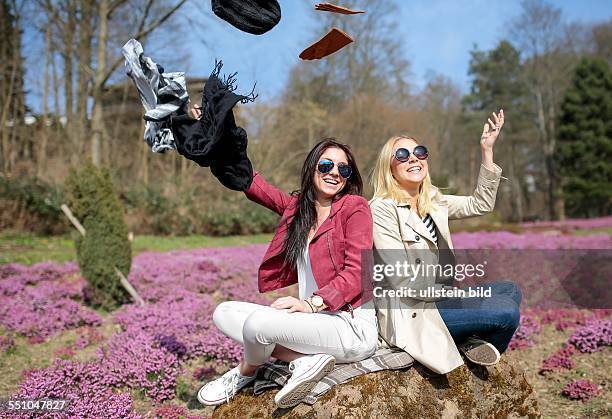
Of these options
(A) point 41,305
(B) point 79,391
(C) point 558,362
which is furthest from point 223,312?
(A) point 41,305

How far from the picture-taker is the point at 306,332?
107 inches

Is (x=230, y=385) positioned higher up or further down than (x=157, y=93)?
further down

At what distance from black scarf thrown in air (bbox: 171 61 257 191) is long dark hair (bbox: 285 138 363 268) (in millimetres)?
390

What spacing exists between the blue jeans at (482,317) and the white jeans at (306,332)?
1.63ft

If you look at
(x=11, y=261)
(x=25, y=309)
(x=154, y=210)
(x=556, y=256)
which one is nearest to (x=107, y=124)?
(x=154, y=210)

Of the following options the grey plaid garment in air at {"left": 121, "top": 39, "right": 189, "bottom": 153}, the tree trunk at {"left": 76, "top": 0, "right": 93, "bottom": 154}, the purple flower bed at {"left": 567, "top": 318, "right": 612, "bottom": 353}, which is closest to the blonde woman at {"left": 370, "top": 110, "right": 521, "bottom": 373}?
the grey plaid garment in air at {"left": 121, "top": 39, "right": 189, "bottom": 153}

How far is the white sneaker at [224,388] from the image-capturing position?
3037 millimetres

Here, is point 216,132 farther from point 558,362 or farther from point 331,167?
point 558,362

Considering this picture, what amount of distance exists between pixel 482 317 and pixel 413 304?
48 cm

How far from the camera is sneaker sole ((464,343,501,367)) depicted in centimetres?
307

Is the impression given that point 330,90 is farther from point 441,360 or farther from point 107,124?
point 441,360

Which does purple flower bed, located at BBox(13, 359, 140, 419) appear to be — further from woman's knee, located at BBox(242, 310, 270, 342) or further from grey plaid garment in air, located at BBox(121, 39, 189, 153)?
grey plaid garment in air, located at BBox(121, 39, 189, 153)

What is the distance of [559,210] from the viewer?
117 ft

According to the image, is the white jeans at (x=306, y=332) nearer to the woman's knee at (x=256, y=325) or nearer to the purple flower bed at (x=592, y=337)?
the woman's knee at (x=256, y=325)
